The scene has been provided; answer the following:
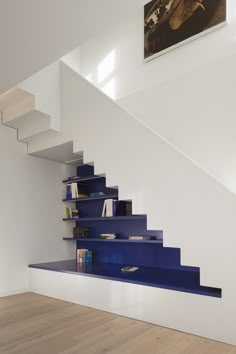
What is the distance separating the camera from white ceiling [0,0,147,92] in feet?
5.25

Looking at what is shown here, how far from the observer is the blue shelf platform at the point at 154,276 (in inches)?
111

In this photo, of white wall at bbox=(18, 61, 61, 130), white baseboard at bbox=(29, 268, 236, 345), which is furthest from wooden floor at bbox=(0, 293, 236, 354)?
white wall at bbox=(18, 61, 61, 130)

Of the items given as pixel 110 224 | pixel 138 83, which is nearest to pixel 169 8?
pixel 138 83

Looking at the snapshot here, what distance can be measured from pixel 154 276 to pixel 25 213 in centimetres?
225

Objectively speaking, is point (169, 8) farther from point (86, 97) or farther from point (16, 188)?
point (16, 188)

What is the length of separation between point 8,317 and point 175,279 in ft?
6.06

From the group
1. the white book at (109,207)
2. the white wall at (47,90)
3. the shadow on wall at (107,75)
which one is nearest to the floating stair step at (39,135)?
the white wall at (47,90)

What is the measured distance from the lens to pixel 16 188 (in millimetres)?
4496

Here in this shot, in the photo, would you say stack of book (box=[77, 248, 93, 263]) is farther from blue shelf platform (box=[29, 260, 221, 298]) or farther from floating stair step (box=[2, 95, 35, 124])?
floating stair step (box=[2, 95, 35, 124])

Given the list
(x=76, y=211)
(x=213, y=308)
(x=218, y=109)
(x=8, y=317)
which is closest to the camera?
(x=213, y=308)

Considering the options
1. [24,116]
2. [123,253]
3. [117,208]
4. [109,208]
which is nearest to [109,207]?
[109,208]

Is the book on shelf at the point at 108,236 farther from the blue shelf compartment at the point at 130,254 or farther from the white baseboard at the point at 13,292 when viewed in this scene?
the white baseboard at the point at 13,292

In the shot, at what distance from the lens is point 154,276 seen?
342cm

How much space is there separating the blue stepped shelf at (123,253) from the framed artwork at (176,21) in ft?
7.39
